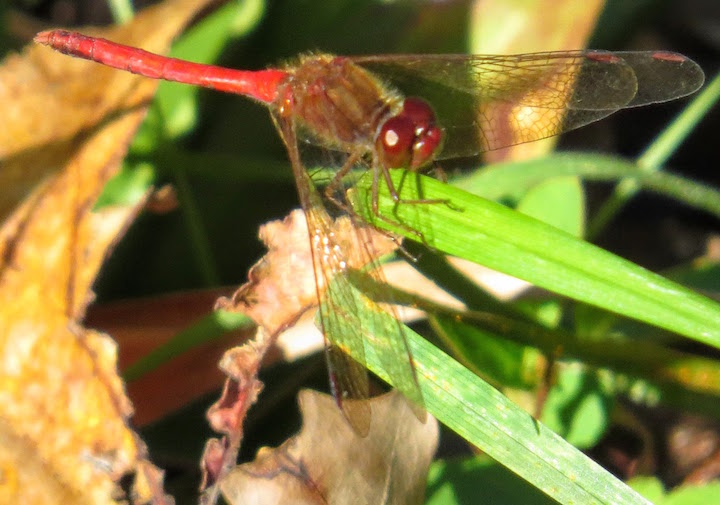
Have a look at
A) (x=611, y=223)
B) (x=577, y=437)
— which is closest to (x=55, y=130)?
(x=577, y=437)

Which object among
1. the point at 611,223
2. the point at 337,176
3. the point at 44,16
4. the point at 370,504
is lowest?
the point at 611,223

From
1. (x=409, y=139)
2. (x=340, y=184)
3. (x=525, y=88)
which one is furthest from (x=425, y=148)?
(x=525, y=88)

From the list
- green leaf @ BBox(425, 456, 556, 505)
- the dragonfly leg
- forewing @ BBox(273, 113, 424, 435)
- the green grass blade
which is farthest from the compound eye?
green leaf @ BBox(425, 456, 556, 505)

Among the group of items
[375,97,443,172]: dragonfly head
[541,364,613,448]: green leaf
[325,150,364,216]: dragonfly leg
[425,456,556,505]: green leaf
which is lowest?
[541,364,613,448]: green leaf

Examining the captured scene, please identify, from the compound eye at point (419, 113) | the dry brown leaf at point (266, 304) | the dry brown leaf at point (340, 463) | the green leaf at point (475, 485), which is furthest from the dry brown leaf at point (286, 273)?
the green leaf at point (475, 485)

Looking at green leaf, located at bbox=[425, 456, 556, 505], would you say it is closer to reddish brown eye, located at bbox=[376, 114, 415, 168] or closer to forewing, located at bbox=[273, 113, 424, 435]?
forewing, located at bbox=[273, 113, 424, 435]

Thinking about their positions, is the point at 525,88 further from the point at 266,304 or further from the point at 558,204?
the point at 266,304

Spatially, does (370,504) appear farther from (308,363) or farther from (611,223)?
(611,223)

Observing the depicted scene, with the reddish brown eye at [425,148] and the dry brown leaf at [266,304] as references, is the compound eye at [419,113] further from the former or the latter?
the dry brown leaf at [266,304]
